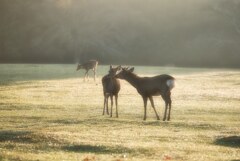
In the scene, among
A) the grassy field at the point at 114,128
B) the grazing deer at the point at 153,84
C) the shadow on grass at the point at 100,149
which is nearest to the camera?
the grassy field at the point at 114,128

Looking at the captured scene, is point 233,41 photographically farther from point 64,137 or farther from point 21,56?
point 64,137

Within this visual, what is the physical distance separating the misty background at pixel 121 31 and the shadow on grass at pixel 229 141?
7801cm

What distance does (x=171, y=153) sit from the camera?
18.0 meters

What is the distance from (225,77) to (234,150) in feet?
149

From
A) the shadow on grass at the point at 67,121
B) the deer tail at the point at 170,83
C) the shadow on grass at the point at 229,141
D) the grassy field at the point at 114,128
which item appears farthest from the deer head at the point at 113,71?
the shadow on grass at the point at 229,141

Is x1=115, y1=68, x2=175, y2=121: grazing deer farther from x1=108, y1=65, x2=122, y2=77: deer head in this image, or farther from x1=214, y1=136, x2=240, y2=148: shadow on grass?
x1=214, y1=136, x2=240, y2=148: shadow on grass

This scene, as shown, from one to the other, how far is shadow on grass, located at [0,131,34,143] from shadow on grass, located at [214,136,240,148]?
8.44 m

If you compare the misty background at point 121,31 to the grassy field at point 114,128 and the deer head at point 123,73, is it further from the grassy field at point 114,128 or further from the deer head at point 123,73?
the deer head at point 123,73

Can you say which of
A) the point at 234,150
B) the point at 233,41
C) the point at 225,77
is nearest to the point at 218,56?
the point at 233,41

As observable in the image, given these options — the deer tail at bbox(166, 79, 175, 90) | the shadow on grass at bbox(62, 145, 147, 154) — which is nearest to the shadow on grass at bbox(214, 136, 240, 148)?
the shadow on grass at bbox(62, 145, 147, 154)

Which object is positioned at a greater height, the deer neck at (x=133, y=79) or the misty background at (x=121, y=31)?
the misty background at (x=121, y=31)

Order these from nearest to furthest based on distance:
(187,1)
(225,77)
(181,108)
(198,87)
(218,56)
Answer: (181,108), (198,87), (225,77), (218,56), (187,1)

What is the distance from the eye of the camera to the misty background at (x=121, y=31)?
342 ft

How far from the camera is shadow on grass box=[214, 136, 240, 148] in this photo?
20562mm
